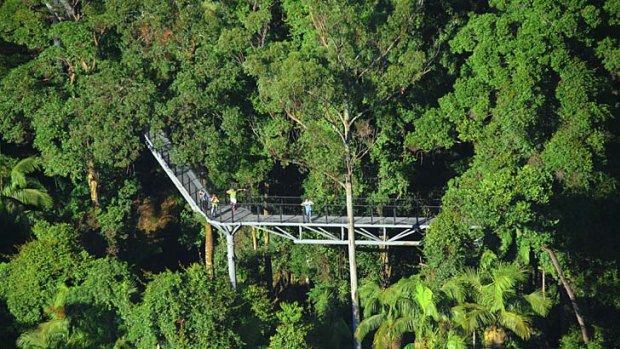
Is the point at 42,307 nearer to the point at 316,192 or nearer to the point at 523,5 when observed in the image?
the point at 316,192

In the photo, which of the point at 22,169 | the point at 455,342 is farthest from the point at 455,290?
the point at 22,169

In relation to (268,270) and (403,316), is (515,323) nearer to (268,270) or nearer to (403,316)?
(403,316)

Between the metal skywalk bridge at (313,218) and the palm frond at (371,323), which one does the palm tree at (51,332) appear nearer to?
the metal skywalk bridge at (313,218)

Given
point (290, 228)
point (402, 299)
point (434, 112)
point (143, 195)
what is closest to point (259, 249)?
point (290, 228)

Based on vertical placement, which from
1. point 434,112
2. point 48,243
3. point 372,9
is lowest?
point 48,243

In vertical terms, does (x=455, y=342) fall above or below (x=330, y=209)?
below

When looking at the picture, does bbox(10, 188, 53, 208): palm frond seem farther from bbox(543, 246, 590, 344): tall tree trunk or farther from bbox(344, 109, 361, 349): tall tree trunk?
bbox(543, 246, 590, 344): tall tree trunk
